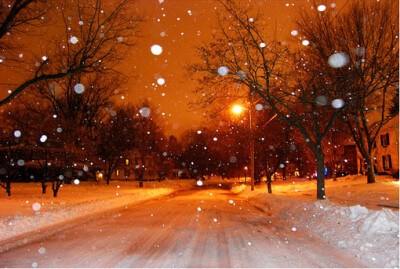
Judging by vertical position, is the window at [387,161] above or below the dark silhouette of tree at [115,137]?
below

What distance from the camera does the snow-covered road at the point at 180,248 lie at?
6395 mm

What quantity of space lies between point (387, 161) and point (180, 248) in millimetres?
37079

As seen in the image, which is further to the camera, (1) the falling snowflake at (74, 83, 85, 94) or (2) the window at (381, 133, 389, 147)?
(1) the falling snowflake at (74, 83, 85, 94)

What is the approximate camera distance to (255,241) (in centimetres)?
837

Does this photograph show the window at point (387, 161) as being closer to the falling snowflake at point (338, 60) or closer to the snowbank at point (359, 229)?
the falling snowflake at point (338, 60)

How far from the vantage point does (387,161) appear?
3703 cm

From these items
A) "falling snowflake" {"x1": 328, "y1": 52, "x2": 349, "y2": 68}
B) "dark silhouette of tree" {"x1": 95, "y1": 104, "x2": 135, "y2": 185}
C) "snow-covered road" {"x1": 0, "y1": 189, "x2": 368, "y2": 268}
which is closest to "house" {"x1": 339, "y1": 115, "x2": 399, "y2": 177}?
"falling snowflake" {"x1": 328, "y1": 52, "x2": 349, "y2": 68}

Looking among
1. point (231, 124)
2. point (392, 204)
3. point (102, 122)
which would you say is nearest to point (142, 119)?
point (102, 122)

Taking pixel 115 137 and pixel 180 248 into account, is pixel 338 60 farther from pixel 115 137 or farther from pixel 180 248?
pixel 115 137

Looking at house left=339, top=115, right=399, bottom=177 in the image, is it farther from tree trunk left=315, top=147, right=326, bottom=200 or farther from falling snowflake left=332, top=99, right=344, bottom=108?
falling snowflake left=332, top=99, right=344, bottom=108

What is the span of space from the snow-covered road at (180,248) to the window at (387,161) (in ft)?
102

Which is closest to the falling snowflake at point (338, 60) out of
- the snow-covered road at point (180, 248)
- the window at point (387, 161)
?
the snow-covered road at point (180, 248)

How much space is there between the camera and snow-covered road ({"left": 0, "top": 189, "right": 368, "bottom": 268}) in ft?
21.0

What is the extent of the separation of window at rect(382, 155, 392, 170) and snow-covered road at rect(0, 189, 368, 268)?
31232mm
